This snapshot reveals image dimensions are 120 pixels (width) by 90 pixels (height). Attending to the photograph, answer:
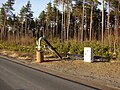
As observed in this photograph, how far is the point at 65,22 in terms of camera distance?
86188 mm

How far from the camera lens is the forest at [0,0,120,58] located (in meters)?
48.2

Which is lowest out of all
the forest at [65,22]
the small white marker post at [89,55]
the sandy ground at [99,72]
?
the sandy ground at [99,72]

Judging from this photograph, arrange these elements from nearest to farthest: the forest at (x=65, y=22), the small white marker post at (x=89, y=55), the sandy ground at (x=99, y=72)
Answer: the sandy ground at (x=99, y=72), the small white marker post at (x=89, y=55), the forest at (x=65, y=22)

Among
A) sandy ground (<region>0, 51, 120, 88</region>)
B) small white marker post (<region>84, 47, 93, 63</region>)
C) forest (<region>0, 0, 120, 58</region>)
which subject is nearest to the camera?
sandy ground (<region>0, 51, 120, 88</region>)

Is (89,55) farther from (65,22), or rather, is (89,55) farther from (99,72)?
(65,22)

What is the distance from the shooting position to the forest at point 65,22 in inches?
1897

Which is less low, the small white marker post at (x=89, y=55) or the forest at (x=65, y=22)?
the forest at (x=65, y=22)

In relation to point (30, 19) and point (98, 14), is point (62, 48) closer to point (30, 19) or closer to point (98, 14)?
point (98, 14)

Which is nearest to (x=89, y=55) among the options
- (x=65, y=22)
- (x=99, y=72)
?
(x=99, y=72)

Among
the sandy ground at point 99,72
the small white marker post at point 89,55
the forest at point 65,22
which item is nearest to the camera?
the sandy ground at point 99,72

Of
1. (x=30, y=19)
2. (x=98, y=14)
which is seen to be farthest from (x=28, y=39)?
(x=30, y=19)

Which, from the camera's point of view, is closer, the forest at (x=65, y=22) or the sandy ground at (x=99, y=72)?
the sandy ground at (x=99, y=72)

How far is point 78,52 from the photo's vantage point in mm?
26719

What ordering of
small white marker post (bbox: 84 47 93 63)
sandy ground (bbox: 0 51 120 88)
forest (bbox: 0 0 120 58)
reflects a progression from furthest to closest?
1. forest (bbox: 0 0 120 58)
2. small white marker post (bbox: 84 47 93 63)
3. sandy ground (bbox: 0 51 120 88)
